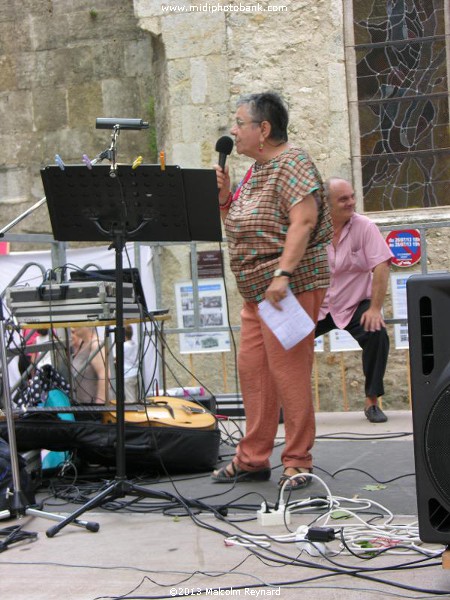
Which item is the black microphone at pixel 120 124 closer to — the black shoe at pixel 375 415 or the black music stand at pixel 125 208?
the black music stand at pixel 125 208

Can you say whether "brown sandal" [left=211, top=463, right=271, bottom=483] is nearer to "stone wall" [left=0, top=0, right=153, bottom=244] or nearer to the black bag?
the black bag

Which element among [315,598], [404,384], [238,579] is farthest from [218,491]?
[404,384]

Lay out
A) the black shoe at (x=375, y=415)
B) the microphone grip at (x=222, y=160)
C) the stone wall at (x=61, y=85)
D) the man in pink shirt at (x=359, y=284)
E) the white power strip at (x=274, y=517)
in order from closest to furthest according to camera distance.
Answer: the white power strip at (x=274, y=517), the microphone grip at (x=222, y=160), the man in pink shirt at (x=359, y=284), the black shoe at (x=375, y=415), the stone wall at (x=61, y=85)

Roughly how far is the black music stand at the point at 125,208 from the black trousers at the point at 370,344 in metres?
2.13

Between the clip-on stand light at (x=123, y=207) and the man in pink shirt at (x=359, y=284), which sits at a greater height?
the clip-on stand light at (x=123, y=207)

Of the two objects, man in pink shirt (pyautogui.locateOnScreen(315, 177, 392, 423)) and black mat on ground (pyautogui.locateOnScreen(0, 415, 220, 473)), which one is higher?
man in pink shirt (pyautogui.locateOnScreen(315, 177, 392, 423))

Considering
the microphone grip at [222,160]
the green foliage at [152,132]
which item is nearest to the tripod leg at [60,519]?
the microphone grip at [222,160]

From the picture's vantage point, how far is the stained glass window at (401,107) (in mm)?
9453

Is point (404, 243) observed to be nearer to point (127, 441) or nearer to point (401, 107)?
point (401, 107)

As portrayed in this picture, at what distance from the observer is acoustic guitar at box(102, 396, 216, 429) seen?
16.3ft

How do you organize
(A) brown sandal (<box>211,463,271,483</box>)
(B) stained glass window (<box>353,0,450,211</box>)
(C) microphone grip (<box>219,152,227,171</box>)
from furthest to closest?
(B) stained glass window (<box>353,0,450,211</box>)
(A) brown sandal (<box>211,463,271,483</box>)
(C) microphone grip (<box>219,152,227,171</box>)

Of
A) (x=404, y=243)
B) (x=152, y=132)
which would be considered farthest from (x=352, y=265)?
(x=152, y=132)

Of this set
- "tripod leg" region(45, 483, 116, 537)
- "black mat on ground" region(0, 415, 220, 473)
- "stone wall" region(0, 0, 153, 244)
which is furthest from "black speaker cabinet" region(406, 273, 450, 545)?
"stone wall" region(0, 0, 153, 244)

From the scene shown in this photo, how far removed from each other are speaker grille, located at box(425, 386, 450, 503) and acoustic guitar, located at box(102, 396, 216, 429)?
253cm
